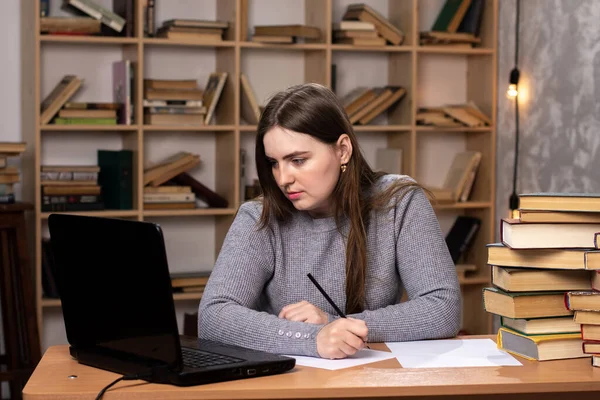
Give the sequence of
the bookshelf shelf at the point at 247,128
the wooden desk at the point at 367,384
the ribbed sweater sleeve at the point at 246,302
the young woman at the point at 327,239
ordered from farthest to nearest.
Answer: the bookshelf shelf at the point at 247,128, the young woman at the point at 327,239, the ribbed sweater sleeve at the point at 246,302, the wooden desk at the point at 367,384

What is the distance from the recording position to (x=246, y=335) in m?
1.82

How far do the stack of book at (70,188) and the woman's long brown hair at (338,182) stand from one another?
6.06ft

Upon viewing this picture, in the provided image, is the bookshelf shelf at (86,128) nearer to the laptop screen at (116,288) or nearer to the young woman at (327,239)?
the young woman at (327,239)

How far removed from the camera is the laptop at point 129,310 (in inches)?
57.5

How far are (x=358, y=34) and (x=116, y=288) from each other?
278 cm

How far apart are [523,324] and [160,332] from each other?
0.71 meters

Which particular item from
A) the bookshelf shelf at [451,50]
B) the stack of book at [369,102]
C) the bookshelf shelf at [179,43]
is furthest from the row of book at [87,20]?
the bookshelf shelf at [451,50]

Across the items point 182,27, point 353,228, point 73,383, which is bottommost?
point 73,383

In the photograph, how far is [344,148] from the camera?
2143 mm

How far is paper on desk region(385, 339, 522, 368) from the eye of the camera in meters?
1.64

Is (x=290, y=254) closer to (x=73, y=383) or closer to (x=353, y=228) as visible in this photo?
(x=353, y=228)

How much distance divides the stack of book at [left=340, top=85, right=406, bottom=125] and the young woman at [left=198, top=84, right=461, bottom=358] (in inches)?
76.7

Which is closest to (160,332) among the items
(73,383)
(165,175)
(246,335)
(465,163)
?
(73,383)

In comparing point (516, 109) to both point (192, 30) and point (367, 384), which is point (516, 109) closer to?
point (192, 30)
